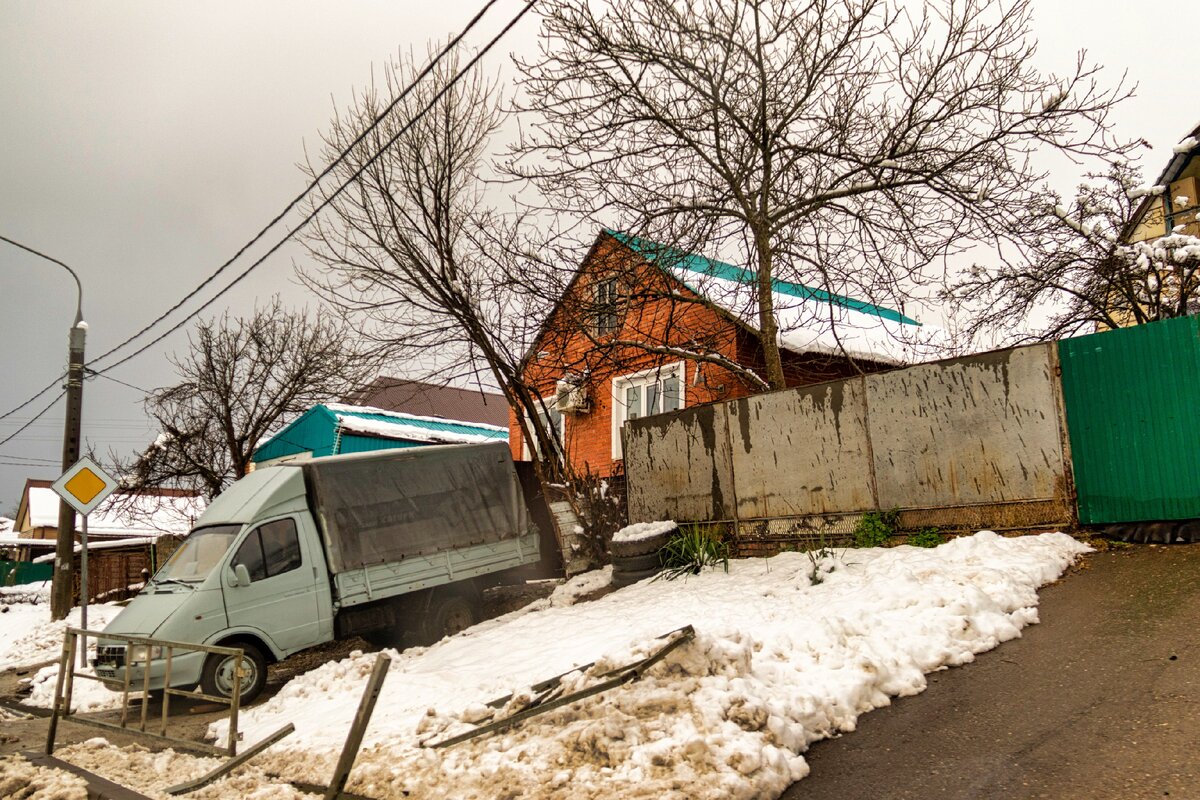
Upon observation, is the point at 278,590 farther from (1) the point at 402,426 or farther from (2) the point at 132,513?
(2) the point at 132,513

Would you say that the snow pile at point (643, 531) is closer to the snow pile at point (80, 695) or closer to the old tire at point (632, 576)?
the old tire at point (632, 576)

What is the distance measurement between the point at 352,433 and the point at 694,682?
19909 millimetres

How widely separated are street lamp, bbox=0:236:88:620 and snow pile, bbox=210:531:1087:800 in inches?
425

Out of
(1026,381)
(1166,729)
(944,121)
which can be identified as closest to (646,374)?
(944,121)

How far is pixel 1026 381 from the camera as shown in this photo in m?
8.57

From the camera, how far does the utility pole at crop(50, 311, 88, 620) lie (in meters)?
16.0

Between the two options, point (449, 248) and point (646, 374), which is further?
point (646, 374)

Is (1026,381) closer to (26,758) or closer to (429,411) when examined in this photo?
(26,758)

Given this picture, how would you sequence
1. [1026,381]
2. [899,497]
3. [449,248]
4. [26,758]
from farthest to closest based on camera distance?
[449,248], [899,497], [1026,381], [26,758]

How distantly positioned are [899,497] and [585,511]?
5166mm

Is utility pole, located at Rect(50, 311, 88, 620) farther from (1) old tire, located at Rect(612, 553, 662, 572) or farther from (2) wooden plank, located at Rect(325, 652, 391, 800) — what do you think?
(2) wooden plank, located at Rect(325, 652, 391, 800)

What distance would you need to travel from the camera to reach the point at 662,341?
12.9m

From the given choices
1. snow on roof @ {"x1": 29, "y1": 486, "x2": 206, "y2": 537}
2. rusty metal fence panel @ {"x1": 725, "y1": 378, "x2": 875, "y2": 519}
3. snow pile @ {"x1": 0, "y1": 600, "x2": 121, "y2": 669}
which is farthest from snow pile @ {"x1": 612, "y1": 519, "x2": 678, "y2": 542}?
snow on roof @ {"x1": 29, "y1": 486, "x2": 206, "y2": 537}

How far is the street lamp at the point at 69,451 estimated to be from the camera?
16031 millimetres
